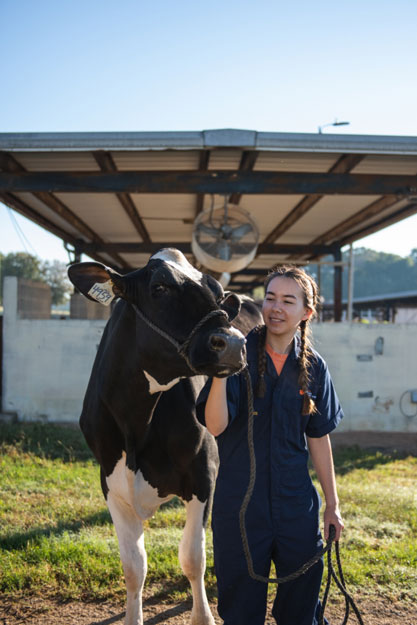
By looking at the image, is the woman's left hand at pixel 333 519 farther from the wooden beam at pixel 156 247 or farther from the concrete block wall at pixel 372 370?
the wooden beam at pixel 156 247

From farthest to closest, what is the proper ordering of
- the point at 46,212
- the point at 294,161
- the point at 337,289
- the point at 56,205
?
1. the point at 337,289
2. the point at 46,212
3. the point at 56,205
4. the point at 294,161

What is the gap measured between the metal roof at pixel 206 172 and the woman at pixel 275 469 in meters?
4.99

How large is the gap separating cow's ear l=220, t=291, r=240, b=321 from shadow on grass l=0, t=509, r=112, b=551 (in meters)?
2.55

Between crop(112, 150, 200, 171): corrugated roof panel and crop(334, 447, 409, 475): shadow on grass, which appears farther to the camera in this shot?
crop(112, 150, 200, 171): corrugated roof panel

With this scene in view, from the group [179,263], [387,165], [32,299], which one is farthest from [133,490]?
[32,299]

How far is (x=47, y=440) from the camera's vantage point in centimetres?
710

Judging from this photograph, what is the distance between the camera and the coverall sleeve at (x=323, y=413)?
2.37m

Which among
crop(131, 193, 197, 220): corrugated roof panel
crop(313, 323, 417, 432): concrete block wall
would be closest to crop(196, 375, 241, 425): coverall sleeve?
crop(313, 323, 417, 432): concrete block wall

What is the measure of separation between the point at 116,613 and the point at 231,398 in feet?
6.02

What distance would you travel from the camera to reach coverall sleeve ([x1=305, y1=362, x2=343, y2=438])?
2369 millimetres

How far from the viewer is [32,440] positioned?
7.27 m

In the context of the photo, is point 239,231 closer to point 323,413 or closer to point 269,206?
point 269,206

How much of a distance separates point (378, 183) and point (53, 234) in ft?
24.3

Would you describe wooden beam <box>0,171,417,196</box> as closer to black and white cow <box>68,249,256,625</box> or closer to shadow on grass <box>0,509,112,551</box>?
shadow on grass <box>0,509,112,551</box>
